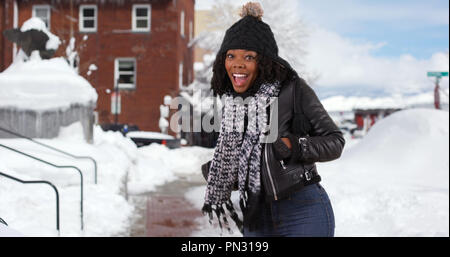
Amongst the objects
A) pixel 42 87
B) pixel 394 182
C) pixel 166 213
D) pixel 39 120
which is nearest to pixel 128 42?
pixel 42 87

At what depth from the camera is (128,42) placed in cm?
2305

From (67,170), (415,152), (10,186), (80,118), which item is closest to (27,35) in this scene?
(80,118)

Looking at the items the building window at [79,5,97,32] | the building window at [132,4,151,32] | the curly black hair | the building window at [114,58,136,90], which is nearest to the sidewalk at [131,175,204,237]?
the curly black hair

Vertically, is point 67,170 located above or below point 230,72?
below

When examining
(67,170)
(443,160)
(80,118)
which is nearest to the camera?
(67,170)

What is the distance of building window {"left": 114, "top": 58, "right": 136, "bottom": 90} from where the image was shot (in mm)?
22875

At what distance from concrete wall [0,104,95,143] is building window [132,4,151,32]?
47.4 ft

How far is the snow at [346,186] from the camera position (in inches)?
248

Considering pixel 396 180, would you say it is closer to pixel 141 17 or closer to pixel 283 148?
pixel 283 148

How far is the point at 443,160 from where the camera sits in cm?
1048
